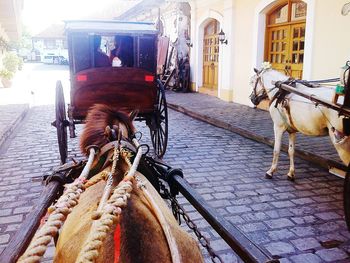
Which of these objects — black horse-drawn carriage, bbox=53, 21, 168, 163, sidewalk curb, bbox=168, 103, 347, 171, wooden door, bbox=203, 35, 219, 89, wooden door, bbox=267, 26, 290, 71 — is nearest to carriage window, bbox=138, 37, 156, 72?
black horse-drawn carriage, bbox=53, 21, 168, 163

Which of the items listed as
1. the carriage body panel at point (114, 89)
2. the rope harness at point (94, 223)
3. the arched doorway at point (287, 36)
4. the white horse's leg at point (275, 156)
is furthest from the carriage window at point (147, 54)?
the arched doorway at point (287, 36)

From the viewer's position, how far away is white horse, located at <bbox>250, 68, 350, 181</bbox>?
3947 millimetres

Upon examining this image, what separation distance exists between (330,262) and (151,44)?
168 inches

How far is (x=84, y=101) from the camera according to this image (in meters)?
5.61

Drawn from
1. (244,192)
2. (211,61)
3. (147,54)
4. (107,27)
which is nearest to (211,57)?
(211,61)

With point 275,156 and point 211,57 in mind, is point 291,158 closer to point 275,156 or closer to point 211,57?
point 275,156

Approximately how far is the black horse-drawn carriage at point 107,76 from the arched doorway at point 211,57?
27.7 ft

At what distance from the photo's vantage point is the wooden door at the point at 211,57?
14391mm

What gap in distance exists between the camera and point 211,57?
1488cm

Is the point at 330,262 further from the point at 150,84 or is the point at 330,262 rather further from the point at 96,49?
the point at 96,49

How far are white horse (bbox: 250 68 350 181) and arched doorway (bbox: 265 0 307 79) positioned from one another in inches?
165

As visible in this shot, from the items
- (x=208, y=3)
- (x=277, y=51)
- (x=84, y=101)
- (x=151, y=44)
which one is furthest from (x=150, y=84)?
(x=208, y=3)

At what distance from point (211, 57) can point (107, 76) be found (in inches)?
388

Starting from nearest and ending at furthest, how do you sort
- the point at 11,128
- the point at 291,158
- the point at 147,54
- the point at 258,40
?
1. the point at 291,158
2. the point at 147,54
3. the point at 11,128
4. the point at 258,40
